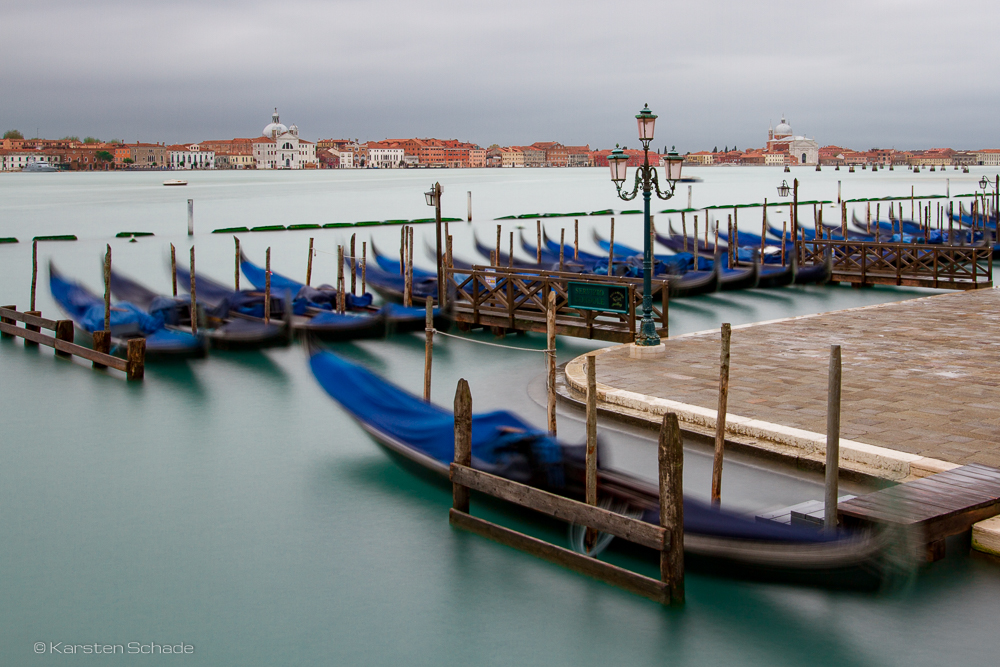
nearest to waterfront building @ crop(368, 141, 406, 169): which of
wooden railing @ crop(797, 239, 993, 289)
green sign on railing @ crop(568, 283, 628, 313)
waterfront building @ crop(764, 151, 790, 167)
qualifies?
waterfront building @ crop(764, 151, 790, 167)

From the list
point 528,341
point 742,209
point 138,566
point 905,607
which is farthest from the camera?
point 742,209

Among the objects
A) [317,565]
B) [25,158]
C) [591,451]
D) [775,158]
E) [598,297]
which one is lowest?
[317,565]

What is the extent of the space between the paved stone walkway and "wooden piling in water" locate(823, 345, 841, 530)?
1.17 metres

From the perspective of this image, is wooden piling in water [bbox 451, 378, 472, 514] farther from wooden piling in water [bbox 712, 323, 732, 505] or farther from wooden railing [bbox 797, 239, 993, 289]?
wooden railing [bbox 797, 239, 993, 289]

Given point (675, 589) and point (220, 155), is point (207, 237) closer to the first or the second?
point (675, 589)

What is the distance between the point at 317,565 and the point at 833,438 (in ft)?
7.65

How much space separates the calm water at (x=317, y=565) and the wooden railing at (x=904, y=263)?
24.6ft

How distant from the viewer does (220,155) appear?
144m

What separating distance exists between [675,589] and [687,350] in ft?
13.9

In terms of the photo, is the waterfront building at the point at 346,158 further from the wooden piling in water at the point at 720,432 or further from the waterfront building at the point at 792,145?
the wooden piling in water at the point at 720,432

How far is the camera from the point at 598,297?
8.77m

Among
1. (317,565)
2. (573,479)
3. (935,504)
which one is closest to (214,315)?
(317,565)

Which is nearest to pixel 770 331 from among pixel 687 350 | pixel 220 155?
pixel 687 350

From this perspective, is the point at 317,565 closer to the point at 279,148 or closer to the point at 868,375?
the point at 868,375
